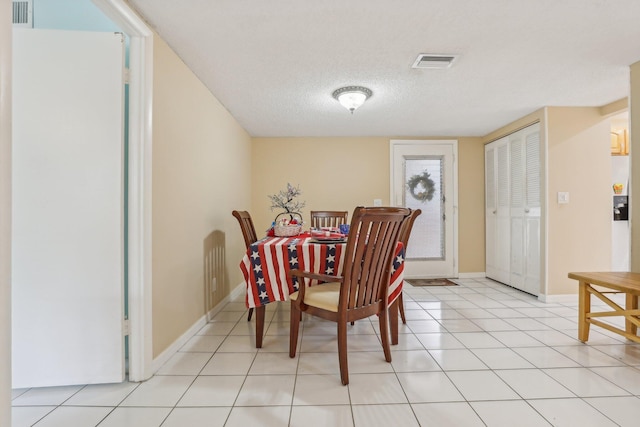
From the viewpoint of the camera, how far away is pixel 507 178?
3984mm

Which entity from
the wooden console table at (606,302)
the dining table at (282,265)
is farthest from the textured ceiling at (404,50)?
the wooden console table at (606,302)

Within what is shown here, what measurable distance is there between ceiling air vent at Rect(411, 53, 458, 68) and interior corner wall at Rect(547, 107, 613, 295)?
6.08 feet

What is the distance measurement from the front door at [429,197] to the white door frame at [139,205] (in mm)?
3535

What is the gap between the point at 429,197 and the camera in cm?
457

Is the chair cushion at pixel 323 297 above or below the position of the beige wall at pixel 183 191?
below

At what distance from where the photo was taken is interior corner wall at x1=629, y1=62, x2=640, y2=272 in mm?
2357

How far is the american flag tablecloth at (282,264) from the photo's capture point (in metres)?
2.05

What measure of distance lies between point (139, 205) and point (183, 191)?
0.56m

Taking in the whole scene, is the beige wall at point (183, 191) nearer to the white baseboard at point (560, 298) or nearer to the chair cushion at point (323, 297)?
the chair cushion at point (323, 297)

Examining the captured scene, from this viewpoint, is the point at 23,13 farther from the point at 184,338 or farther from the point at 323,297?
the point at 323,297

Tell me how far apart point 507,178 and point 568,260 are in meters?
1.23

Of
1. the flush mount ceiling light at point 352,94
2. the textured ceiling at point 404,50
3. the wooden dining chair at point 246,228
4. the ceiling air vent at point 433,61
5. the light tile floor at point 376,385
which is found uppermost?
the textured ceiling at point 404,50

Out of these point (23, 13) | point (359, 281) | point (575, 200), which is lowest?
point (359, 281)

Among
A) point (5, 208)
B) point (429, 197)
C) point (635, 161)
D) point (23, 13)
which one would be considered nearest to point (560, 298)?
point (635, 161)
